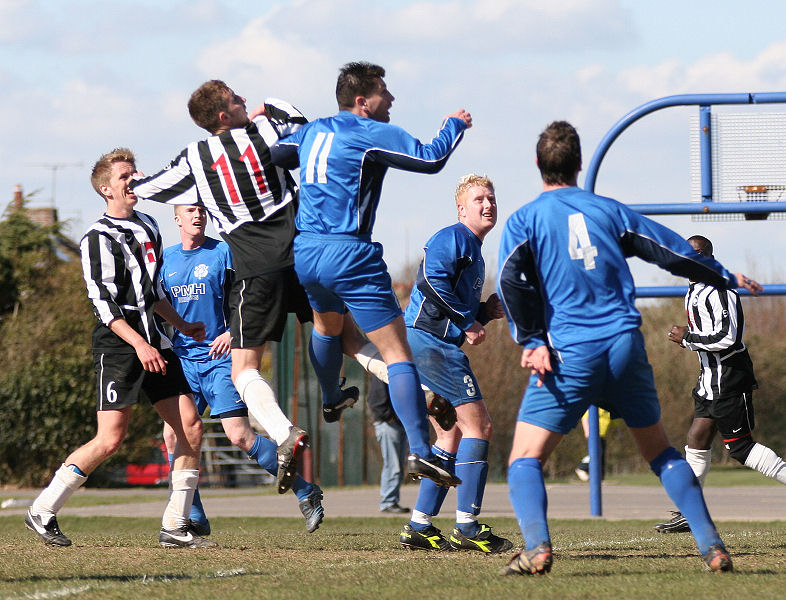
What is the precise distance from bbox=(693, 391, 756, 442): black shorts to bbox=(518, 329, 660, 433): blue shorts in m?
4.04

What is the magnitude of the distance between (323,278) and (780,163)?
267 inches

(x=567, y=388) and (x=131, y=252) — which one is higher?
(x=131, y=252)

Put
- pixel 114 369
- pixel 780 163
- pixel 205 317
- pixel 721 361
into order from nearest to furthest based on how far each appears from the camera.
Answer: pixel 114 369
pixel 205 317
pixel 721 361
pixel 780 163

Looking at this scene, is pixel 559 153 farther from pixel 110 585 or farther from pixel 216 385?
pixel 216 385

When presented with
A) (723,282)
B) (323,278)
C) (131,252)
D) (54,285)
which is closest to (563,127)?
(723,282)

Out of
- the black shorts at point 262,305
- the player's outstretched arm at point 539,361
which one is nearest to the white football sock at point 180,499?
the black shorts at point 262,305

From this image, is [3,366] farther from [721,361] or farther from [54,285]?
[721,361]

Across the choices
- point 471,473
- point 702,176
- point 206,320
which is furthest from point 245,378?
point 702,176

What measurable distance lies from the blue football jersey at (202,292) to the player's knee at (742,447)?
4.09m

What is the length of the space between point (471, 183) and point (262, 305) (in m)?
1.80

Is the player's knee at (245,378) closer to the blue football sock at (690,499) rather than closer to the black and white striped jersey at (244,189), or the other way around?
the black and white striped jersey at (244,189)

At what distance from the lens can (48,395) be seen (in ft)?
67.3

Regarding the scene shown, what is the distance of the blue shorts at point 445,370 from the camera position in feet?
22.4

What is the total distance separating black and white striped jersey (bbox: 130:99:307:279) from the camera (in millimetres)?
6293
